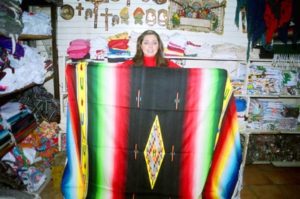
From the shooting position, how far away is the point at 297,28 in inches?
140

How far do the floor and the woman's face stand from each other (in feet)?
5.39

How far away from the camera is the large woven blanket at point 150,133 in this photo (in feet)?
5.44

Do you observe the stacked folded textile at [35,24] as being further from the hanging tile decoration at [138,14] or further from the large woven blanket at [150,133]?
the large woven blanket at [150,133]

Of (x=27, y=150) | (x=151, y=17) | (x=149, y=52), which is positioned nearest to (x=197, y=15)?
(x=151, y=17)

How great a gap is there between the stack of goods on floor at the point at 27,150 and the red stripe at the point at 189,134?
5.18ft

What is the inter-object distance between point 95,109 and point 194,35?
2.49 meters

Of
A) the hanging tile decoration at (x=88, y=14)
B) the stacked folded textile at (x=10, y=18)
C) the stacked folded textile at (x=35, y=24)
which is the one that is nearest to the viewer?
the stacked folded textile at (x=10, y=18)

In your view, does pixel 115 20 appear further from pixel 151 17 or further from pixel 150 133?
pixel 150 133

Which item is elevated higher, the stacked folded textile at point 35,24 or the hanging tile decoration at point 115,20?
the hanging tile decoration at point 115,20

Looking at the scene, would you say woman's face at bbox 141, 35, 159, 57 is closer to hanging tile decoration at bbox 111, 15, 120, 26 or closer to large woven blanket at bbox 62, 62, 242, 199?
hanging tile decoration at bbox 111, 15, 120, 26

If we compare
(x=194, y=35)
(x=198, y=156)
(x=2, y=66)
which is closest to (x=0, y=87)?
(x=2, y=66)

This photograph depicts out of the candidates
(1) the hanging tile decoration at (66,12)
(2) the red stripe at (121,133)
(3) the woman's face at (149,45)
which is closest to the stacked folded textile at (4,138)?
(2) the red stripe at (121,133)

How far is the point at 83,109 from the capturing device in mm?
1688

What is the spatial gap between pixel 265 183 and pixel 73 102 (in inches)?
114
